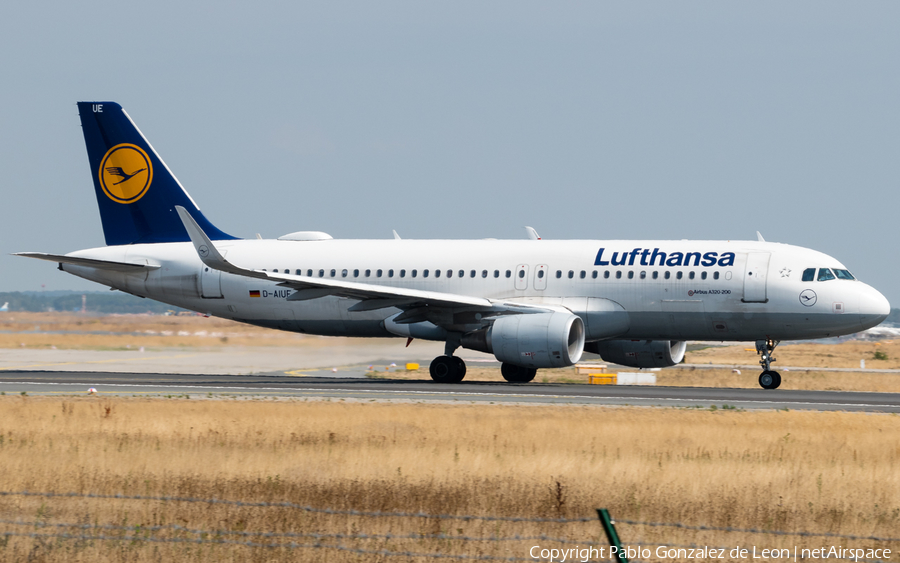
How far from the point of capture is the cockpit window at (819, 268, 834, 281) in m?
31.6

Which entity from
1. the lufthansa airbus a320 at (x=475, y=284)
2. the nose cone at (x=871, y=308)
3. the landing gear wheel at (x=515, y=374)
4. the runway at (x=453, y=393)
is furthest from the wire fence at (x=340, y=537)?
the landing gear wheel at (x=515, y=374)

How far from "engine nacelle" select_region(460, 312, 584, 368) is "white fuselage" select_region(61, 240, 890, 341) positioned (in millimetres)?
1793

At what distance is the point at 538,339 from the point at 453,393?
3.33 m

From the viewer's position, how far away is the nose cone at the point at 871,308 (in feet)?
102

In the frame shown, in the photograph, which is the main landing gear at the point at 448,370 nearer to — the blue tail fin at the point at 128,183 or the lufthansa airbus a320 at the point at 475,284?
the lufthansa airbus a320 at the point at 475,284

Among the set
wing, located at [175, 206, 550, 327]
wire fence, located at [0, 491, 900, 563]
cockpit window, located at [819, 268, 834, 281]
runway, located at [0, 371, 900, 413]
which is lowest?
wire fence, located at [0, 491, 900, 563]

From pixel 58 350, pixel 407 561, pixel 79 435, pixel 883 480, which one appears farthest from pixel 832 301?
pixel 58 350

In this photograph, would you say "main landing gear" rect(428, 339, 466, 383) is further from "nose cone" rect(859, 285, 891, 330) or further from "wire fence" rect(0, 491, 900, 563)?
"wire fence" rect(0, 491, 900, 563)

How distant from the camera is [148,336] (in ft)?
163

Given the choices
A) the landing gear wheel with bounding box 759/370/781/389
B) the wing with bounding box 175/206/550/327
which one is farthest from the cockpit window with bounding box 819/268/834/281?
the wing with bounding box 175/206/550/327

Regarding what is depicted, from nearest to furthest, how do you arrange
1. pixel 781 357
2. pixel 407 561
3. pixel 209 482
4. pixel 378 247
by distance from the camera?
pixel 407 561 → pixel 209 482 → pixel 378 247 → pixel 781 357

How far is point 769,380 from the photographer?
107ft

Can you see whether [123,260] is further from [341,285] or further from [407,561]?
[407,561]

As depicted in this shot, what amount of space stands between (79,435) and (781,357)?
60.4 meters
